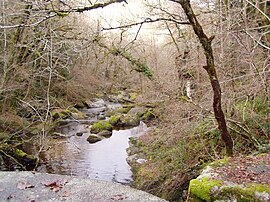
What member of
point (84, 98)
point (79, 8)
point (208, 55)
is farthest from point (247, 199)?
point (84, 98)

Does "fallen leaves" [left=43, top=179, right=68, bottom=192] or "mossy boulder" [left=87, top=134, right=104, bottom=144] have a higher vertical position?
"fallen leaves" [left=43, top=179, right=68, bottom=192]

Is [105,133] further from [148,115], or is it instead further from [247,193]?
[247,193]

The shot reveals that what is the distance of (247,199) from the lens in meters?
3.33

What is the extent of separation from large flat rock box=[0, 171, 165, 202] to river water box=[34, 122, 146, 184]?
3.87 m

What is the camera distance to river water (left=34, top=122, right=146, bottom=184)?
33.1 feet

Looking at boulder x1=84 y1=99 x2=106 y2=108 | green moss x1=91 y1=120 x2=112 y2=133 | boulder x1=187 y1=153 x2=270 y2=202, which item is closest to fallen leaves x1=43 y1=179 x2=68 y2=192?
boulder x1=187 y1=153 x2=270 y2=202

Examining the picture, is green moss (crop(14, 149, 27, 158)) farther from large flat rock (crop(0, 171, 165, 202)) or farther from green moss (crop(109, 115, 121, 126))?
green moss (crop(109, 115, 121, 126))

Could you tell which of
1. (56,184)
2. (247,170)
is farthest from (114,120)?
(247,170)

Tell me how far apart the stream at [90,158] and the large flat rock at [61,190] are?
12.7 ft

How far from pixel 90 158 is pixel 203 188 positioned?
8453mm

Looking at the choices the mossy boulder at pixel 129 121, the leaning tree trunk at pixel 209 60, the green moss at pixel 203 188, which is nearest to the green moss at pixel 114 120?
the mossy boulder at pixel 129 121

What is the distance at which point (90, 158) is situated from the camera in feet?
38.0

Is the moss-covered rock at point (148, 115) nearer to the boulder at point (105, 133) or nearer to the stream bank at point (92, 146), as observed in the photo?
the stream bank at point (92, 146)

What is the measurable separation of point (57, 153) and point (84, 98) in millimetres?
9578
